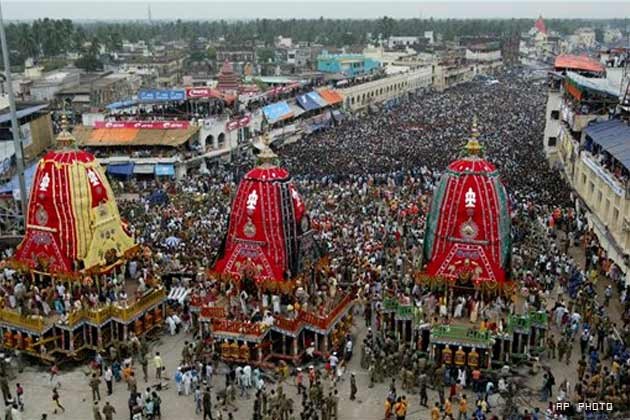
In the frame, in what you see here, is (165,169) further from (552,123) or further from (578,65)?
(578,65)

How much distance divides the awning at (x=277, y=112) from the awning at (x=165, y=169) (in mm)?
13967

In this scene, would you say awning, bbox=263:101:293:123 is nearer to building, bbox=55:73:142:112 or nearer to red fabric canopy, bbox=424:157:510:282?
building, bbox=55:73:142:112

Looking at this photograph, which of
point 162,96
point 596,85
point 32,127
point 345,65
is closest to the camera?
point 596,85

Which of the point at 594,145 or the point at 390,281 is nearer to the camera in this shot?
the point at 390,281

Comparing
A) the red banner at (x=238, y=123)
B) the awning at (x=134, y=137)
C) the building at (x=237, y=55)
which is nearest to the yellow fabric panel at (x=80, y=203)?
the awning at (x=134, y=137)

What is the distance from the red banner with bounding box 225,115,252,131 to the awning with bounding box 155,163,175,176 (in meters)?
7.72

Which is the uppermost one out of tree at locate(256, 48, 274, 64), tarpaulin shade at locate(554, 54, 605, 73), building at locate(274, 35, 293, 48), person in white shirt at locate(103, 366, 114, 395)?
tarpaulin shade at locate(554, 54, 605, 73)

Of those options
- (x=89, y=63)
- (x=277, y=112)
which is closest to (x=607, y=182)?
(x=277, y=112)

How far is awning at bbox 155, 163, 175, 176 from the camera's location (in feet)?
145

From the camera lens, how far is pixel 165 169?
4447 cm

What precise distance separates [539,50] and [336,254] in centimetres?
15259

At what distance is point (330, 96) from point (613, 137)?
3846 cm

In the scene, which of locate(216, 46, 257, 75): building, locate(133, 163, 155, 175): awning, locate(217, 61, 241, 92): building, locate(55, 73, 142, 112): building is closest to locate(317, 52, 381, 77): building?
locate(55, 73, 142, 112): building

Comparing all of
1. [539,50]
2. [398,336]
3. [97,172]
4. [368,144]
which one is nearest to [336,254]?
[398,336]
